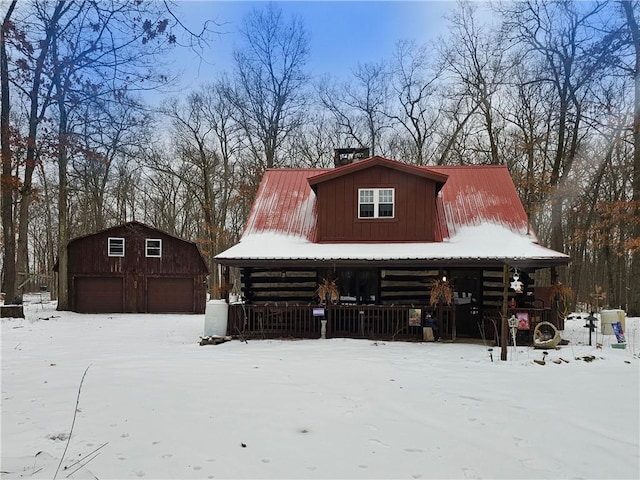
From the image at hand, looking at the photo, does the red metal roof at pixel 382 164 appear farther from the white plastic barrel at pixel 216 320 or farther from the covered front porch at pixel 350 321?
the white plastic barrel at pixel 216 320

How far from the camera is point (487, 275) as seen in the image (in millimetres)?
13883

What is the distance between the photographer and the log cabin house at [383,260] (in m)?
12.4

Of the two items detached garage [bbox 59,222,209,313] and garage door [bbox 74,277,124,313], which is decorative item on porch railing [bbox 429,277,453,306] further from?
garage door [bbox 74,277,124,313]

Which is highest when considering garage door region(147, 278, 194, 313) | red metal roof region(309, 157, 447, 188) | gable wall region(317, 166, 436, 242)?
red metal roof region(309, 157, 447, 188)

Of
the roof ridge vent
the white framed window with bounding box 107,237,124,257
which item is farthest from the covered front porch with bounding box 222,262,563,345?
the white framed window with bounding box 107,237,124,257

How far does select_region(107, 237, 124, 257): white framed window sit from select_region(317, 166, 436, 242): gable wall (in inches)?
531

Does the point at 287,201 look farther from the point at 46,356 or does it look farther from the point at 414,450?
the point at 414,450

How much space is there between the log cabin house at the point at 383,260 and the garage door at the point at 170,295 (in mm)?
9563

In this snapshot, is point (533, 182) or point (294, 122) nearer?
point (533, 182)

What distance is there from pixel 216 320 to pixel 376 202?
621 centimetres

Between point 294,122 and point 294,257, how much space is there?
19782mm

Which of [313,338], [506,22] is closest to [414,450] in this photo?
[313,338]

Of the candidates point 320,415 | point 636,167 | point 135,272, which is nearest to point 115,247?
point 135,272

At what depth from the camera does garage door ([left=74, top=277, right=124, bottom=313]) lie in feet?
74.3
